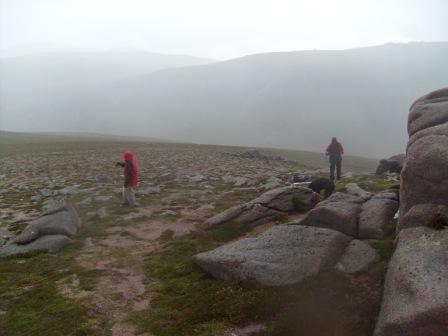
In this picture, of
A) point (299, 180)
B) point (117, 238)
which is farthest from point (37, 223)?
point (299, 180)

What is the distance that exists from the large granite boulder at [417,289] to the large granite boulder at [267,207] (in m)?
8.77

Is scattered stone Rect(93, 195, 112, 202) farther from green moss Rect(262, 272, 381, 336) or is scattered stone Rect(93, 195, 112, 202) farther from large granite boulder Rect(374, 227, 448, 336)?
large granite boulder Rect(374, 227, 448, 336)

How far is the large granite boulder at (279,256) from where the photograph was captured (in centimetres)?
1369

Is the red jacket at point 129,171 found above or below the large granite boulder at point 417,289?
above

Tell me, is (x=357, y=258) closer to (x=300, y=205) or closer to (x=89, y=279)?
(x=300, y=205)

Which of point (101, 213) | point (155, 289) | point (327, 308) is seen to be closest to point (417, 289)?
point (327, 308)

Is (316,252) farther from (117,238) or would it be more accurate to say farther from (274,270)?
(117,238)

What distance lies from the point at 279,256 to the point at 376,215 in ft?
16.3

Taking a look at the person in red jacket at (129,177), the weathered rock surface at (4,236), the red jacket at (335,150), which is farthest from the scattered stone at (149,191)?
the red jacket at (335,150)

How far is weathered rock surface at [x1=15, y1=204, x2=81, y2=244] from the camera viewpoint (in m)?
19.7

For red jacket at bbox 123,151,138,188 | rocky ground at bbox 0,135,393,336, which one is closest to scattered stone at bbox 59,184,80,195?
rocky ground at bbox 0,135,393,336

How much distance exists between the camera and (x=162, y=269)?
647 inches

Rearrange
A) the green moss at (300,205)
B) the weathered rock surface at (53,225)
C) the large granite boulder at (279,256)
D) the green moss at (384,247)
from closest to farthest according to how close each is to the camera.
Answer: the large granite boulder at (279,256)
the green moss at (384,247)
the weathered rock surface at (53,225)
the green moss at (300,205)

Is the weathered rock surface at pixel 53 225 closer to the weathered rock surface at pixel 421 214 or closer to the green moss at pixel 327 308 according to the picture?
the green moss at pixel 327 308
